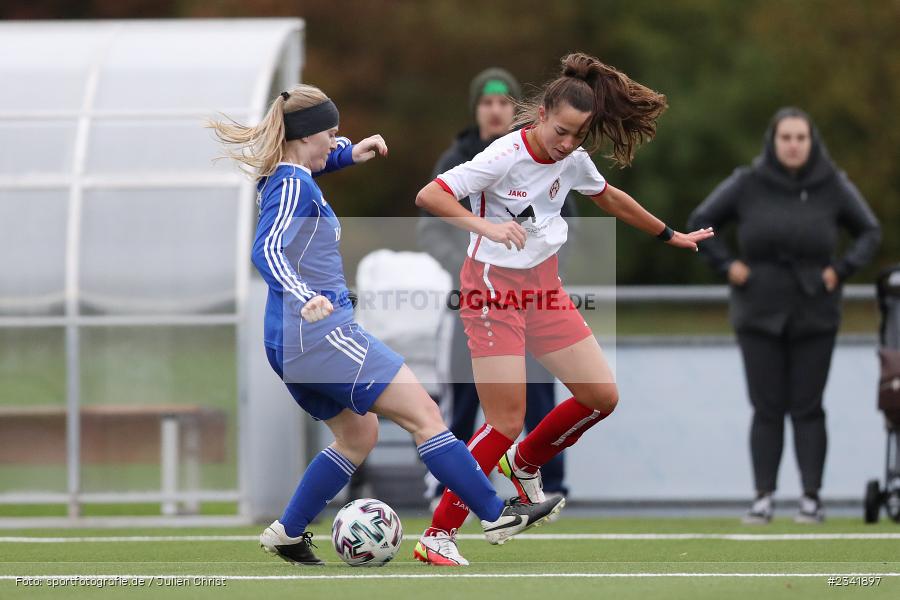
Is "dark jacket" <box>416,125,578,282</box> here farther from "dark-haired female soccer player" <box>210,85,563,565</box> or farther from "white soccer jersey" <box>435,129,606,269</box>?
"dark-haired female soccer player" <box>210,85,563,565</box>

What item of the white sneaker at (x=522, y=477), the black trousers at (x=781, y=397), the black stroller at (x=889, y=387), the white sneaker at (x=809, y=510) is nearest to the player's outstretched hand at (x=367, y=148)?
the white sneaker at (x=522, y=477)

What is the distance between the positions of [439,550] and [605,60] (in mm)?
33673

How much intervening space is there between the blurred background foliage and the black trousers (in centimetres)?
2548

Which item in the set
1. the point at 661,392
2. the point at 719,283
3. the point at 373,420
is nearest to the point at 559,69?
the point at 373,420

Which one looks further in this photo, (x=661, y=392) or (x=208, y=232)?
(x=661, y=392)

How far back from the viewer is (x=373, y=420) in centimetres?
729

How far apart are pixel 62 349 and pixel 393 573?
14.4 ft

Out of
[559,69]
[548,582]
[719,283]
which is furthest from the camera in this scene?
[719,283]

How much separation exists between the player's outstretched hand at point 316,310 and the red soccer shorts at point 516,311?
1051 mm

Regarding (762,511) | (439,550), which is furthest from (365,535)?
(762,511)

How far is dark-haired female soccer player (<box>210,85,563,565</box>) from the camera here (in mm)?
6820

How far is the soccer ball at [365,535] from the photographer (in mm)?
7105

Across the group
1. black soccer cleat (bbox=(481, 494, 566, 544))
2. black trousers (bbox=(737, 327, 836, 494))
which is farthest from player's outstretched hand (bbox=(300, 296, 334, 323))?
black trousers (bbox=(737, 327, 836, 494))

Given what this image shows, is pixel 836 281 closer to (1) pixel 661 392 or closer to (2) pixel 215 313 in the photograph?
(1) pixel 661 392
